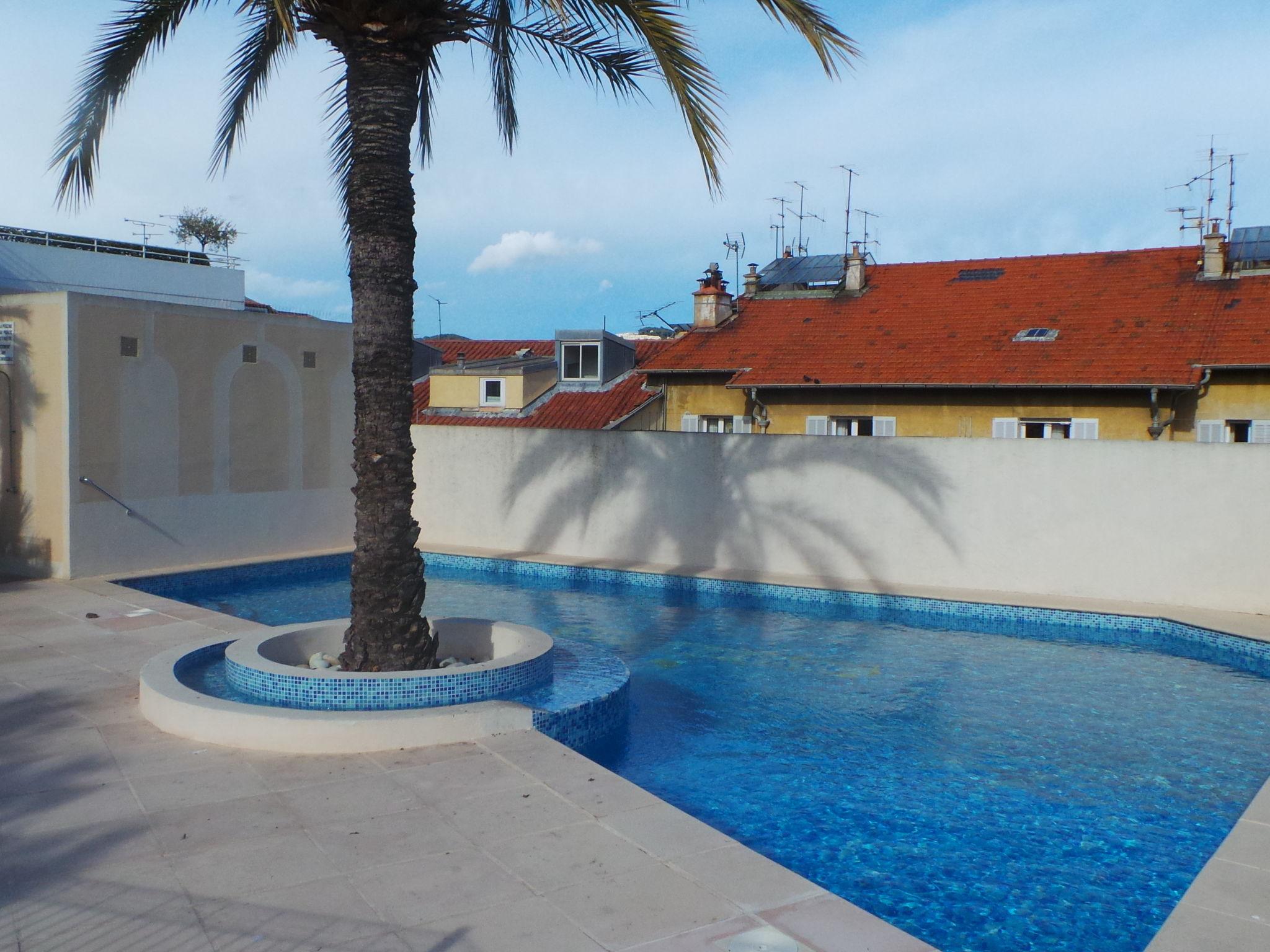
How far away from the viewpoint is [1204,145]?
23.0 m

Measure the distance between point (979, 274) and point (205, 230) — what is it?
42.4m

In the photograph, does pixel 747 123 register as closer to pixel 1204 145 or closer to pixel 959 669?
pixel 959 669

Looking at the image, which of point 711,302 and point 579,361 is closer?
point 711,302

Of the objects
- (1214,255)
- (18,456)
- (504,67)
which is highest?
(1214,255)

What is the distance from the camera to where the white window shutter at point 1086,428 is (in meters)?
19.2

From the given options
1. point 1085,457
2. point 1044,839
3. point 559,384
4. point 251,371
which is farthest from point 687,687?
point 559,384

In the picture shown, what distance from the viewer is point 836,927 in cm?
435

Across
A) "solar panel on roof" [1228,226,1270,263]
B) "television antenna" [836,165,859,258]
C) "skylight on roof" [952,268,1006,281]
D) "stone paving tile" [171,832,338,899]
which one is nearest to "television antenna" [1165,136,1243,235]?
"solar panel on roof" [1228,226,1270,263]

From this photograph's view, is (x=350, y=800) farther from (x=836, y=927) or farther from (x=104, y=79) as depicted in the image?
(x=104, y=79)

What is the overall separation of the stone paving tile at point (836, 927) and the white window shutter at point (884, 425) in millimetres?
17302

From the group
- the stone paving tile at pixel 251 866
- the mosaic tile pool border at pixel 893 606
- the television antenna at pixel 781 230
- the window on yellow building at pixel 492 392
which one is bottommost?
the mosaic tile pool border at pixel 893 606

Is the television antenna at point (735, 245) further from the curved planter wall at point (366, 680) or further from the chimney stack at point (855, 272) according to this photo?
the curved planter wall at point (366, 680)

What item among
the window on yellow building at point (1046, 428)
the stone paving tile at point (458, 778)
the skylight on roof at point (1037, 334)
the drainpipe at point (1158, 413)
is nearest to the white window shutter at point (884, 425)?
the window on yellow building at point (1046, 428)

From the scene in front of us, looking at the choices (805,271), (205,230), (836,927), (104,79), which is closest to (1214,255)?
(805,271)
